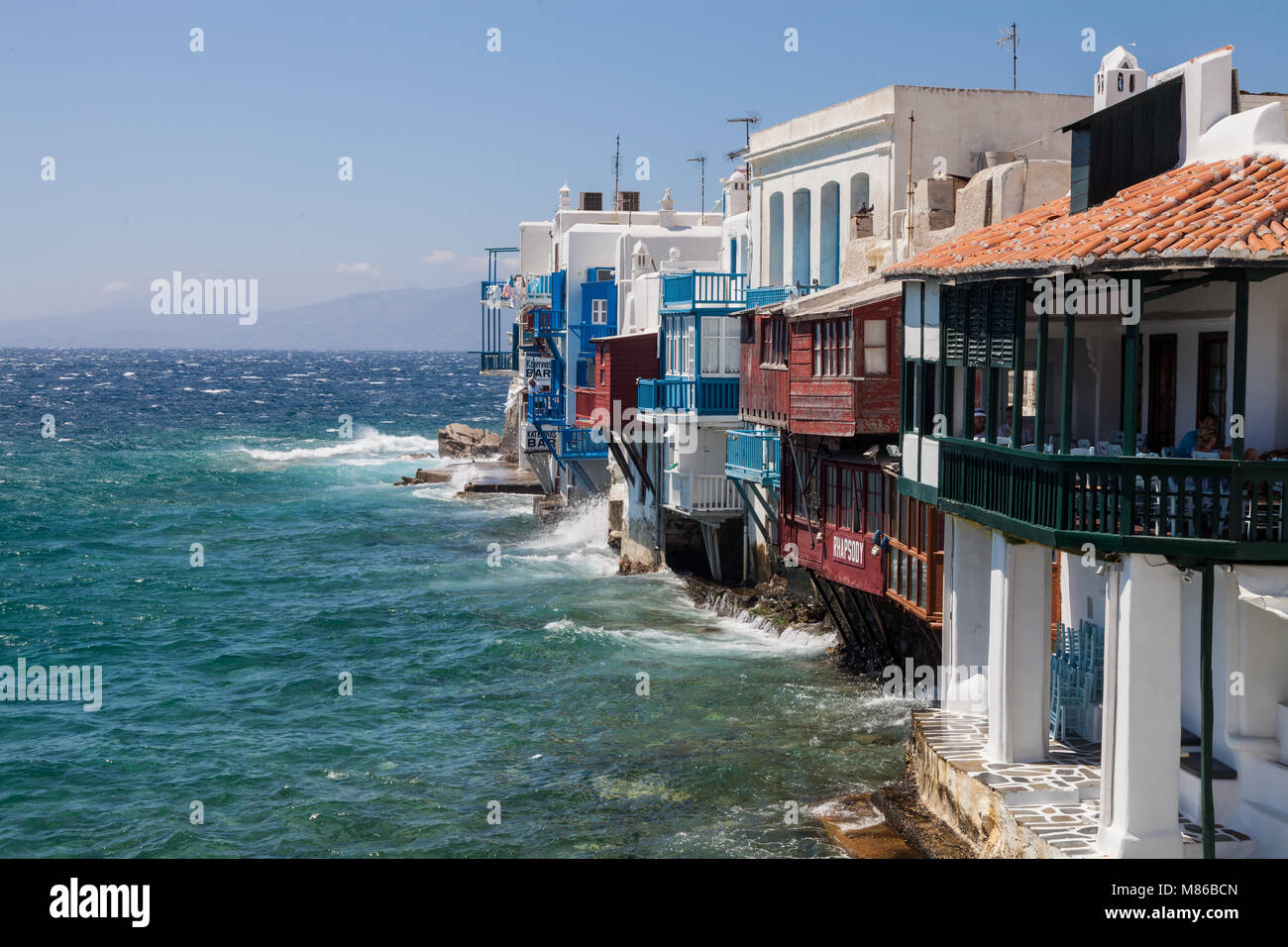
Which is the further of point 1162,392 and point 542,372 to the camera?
point 542,372

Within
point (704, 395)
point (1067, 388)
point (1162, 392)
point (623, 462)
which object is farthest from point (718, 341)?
point (1067, 388)

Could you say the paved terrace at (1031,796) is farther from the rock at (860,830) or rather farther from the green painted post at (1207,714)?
the rock at (860,830)

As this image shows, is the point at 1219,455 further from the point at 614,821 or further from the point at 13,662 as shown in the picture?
the point at 13,662

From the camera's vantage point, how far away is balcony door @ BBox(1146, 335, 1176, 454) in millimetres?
17688

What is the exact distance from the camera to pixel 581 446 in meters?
52.4

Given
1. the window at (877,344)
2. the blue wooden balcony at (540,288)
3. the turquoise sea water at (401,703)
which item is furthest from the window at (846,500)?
the blue wooden balcony at (540,288)

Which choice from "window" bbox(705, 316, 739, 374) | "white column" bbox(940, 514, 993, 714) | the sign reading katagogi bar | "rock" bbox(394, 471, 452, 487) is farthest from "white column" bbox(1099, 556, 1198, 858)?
"rock" bbox(394, 471, 452, 487)

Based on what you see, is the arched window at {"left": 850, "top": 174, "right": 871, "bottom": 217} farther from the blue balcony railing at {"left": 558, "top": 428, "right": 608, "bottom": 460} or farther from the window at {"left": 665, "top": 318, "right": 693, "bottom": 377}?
the blue balcony railing at {"left": 558, "top": 428, "right": 608, "bottom": 460}

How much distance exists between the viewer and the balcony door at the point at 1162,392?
17.7 meters

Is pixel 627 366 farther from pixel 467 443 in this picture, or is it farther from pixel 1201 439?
pixel 467 443

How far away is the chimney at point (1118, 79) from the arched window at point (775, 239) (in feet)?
59.7

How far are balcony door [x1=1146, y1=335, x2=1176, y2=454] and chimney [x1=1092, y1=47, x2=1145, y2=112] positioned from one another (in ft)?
12.0

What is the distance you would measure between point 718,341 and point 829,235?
3.78 meters
